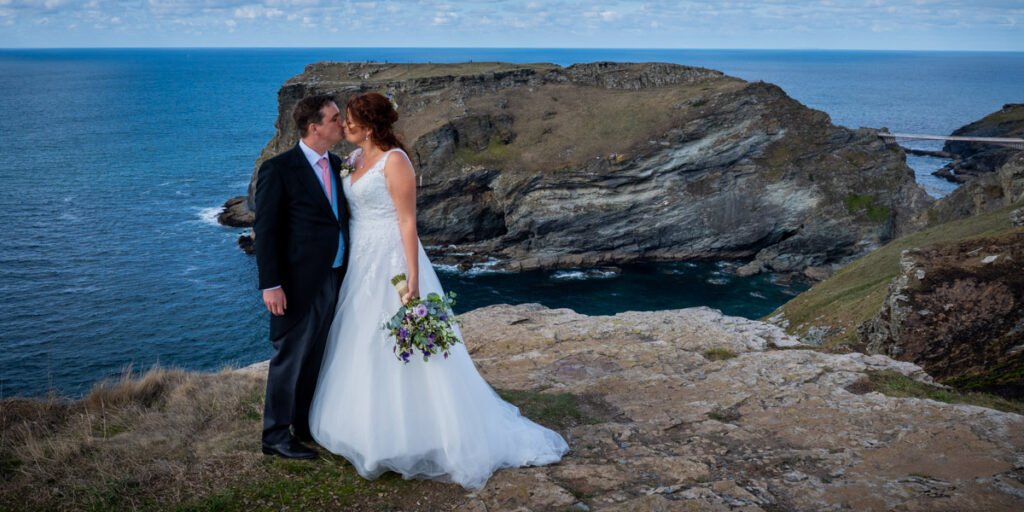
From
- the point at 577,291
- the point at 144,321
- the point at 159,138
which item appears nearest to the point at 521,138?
the point at 577,291

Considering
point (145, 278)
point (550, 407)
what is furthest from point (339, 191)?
point (145, 278)

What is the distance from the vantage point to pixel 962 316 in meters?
11.7

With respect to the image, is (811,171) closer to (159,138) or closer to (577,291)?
(577,291)

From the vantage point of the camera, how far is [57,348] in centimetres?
3666

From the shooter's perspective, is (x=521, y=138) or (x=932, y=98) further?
(x=932, y=98)

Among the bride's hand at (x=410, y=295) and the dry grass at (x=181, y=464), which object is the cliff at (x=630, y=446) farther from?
the bride's hand at (x=410, y=295)

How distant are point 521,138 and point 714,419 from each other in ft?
183

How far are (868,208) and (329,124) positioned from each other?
56.7 meters

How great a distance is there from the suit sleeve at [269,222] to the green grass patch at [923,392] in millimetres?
7387

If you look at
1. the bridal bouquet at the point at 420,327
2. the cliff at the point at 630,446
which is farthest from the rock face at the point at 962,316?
the bridal bouquet at the point at 420,327

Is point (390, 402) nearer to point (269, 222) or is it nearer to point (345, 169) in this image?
point (269, 222)

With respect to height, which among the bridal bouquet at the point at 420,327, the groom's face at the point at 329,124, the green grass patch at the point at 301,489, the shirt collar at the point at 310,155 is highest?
the groom's face at the point at 329,124

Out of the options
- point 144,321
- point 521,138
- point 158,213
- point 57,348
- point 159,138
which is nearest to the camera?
point 57,348

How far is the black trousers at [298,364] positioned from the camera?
673cm
